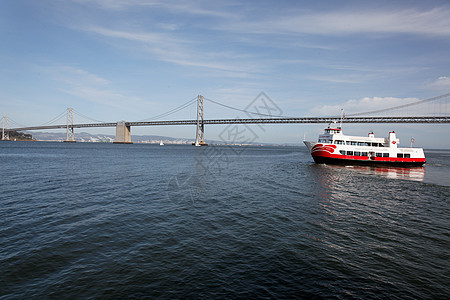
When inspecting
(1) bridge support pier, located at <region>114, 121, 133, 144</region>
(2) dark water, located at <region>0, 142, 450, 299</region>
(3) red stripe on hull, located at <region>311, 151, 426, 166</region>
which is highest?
(1) bridge support pier, located at <region>114, 121, 133, 144</region>

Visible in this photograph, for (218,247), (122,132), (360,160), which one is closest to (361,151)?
(360,160)

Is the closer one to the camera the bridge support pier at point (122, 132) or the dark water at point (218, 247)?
the dark water at point (218, 247)

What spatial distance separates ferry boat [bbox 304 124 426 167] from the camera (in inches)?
1670

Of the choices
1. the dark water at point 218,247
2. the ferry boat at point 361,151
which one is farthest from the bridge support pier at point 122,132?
the dark water at point 218,247

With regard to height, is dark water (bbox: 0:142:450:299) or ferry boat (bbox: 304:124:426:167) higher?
ferry boat (bbox: 304:124:426:167)

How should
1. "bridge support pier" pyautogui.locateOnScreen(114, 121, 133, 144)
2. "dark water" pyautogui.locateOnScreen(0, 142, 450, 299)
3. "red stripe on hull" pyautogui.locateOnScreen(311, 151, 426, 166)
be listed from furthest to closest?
"bridge support pier" pyautogui.locateOnScreen(114, 121, 133, 144) → "red stripe on hull" pyautogui.locateOnScreen(311, 151, 426, 166) → "dark water" pyautogui.locateOnScreen(0, 142, 450, 299)

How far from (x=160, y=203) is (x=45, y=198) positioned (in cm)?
729

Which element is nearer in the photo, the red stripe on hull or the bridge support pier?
the red stripe on hull

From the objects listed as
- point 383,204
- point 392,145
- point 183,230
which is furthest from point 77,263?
point 392,145

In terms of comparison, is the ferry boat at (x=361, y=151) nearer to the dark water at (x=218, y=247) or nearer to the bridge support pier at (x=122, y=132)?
the dark water at (x=218, y=247)

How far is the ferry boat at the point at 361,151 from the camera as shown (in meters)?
42.4

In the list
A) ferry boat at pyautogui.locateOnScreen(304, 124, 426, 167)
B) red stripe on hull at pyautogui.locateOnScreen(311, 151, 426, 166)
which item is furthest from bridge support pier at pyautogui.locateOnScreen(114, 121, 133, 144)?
red stripe on hull at pyautogui.locateOnScreen(311, 151, 426, 166)

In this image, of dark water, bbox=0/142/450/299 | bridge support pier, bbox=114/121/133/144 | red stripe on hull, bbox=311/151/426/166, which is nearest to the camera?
dark water, bbox=0/142/450/299

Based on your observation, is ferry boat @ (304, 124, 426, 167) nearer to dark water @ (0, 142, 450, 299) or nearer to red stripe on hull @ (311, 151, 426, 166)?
red stripe on hull @ (311, 151, 426, 166)
